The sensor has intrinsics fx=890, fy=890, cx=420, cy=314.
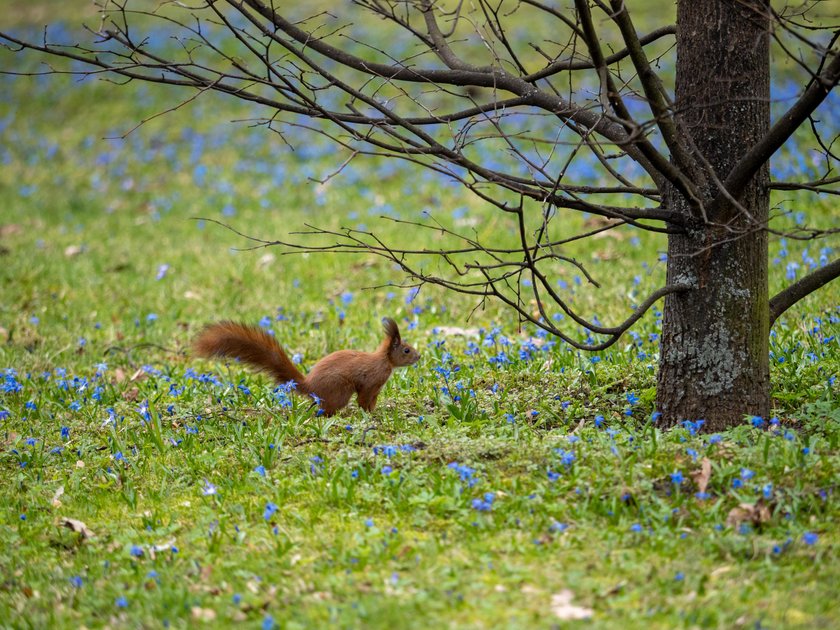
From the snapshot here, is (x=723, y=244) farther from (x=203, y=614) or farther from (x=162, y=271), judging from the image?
(x=162, y=271)

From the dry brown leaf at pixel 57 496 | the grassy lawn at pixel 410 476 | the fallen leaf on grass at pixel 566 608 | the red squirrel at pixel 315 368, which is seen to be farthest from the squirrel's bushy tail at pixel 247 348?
the fallen leaf on grass at pixel 566 608

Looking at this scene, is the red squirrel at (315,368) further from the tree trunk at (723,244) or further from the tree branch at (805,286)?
the tree branch at (805,286)

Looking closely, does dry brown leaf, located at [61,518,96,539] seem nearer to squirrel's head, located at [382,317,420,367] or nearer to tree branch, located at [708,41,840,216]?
squirrel's head, located at [382,317,420,367]

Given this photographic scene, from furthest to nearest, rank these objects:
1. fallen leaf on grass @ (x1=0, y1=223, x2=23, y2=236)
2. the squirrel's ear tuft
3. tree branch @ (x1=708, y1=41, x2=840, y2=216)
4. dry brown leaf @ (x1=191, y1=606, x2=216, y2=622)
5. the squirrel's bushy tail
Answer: fallen leaf on grass @ (x1=0, y1=223, x2=23, y2=236)
the squirrel's ear tuft
the squirrel's bushy tail
tree branch @ (x1=708, y1=41, x2=840, y2=216)
dry brown leaf @ (x1=191, y1=606, x2=216, y2=622)

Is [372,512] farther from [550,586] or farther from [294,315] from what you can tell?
[294,315]

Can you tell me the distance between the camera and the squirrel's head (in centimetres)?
503

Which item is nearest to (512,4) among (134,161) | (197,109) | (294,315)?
(197,109)

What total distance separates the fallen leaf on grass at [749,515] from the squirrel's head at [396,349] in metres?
2.21

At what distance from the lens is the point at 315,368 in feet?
16.0

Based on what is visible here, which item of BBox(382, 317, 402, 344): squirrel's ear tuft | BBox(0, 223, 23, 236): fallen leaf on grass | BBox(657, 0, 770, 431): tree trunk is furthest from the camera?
BBox(0, 223, 23, 236): fallen leaf on grass

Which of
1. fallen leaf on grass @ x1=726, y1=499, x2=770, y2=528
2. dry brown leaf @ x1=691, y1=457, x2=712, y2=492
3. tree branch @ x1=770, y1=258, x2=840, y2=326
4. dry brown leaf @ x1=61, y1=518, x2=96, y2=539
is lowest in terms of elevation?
dry brown leaf @ x1=61, y1=518, x2=96, y2=539

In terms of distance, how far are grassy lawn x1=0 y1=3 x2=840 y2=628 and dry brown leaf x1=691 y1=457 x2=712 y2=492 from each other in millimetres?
13

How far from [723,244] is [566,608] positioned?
5.78 ft

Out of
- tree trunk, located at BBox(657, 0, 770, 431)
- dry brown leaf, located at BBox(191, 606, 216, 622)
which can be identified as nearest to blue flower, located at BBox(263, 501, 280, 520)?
dry brown leaf, located at BBox(191, 606, 216, 622)
